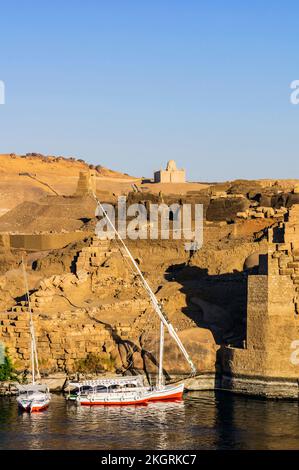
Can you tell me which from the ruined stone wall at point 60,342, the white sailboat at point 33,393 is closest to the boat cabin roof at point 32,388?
the white sailboat at point 33,393

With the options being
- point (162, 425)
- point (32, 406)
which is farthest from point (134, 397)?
point (162, 425)

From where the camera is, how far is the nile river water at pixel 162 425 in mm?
31266

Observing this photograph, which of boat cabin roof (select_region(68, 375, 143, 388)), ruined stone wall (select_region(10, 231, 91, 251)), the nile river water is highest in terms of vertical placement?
ruined stone wall (select_region(10, 231, 91, 251))

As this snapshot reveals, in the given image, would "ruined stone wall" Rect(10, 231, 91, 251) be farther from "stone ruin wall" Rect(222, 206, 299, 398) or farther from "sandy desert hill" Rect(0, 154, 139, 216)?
"sandy desert hill" Rect(0, 154, 139, 216)

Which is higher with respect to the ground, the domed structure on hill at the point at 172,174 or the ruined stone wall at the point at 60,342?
the domed structure on hill at the point at 172,174

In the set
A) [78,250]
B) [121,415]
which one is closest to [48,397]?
[121,415]

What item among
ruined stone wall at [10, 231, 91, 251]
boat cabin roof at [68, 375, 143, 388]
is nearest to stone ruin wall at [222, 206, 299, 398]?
boat cabin roof at [68, 375, 143, 388]

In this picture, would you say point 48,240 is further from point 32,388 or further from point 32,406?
point 32,406

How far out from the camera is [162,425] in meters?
33.6

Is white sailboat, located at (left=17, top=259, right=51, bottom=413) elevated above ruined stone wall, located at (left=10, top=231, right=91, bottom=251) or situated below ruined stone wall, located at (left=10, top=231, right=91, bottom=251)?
below

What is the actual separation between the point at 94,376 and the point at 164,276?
27.3 feet

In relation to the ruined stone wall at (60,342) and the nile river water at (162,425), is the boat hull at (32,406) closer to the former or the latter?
the nile river water at (162,425)

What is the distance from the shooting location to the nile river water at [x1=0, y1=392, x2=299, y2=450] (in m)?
31.3

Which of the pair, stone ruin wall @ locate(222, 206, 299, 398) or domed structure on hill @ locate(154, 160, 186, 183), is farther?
domed structure on hill @ locate(154, 160, 186, 183)
